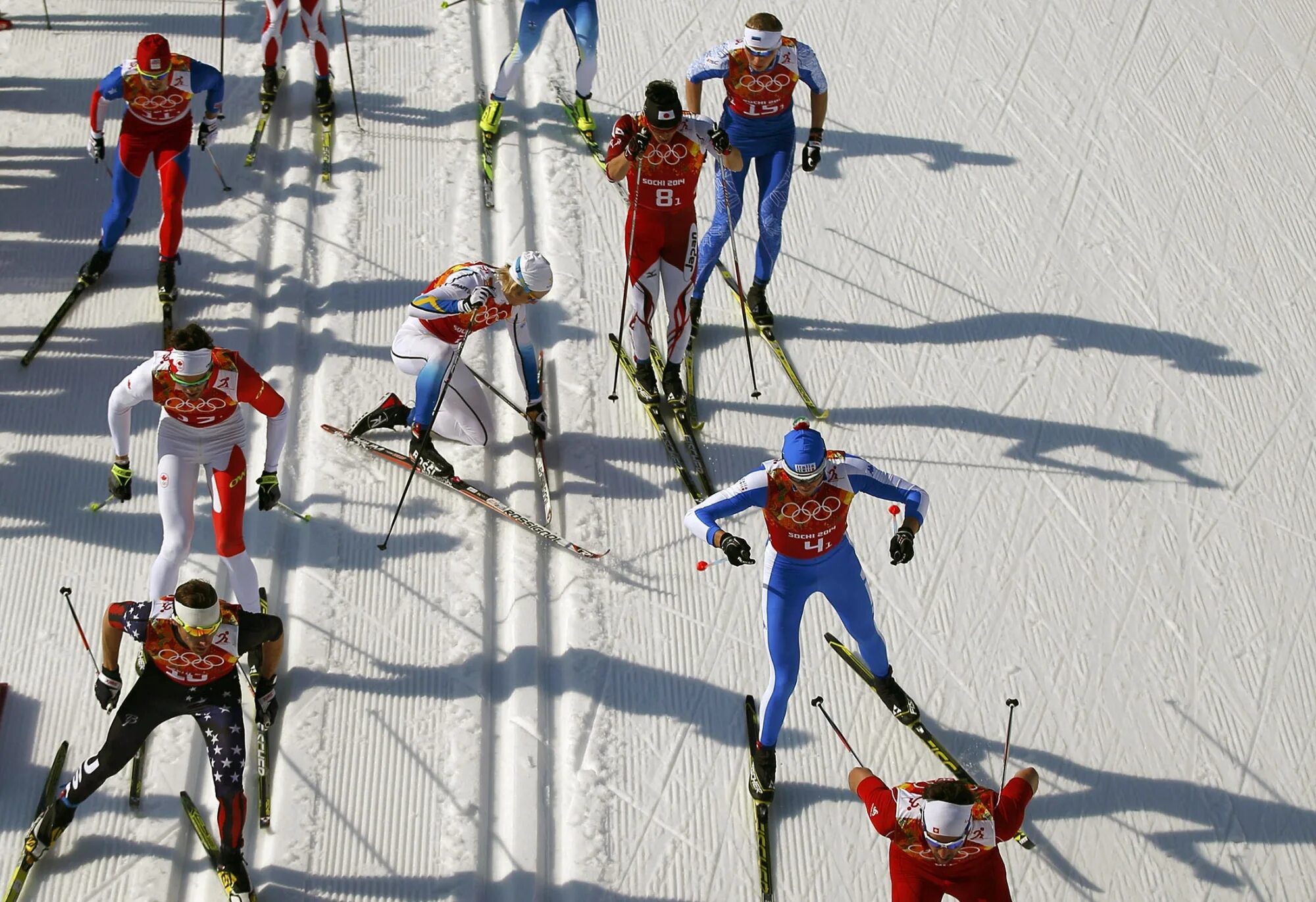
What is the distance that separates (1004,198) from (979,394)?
167 centimetres

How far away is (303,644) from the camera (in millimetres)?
5609

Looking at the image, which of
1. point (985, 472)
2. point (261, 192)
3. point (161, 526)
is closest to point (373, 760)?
point (161, 526)

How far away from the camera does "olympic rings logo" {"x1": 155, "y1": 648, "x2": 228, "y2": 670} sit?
4.61 m

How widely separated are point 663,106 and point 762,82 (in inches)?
31.6

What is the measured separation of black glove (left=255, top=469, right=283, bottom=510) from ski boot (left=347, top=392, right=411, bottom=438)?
34.1 inches

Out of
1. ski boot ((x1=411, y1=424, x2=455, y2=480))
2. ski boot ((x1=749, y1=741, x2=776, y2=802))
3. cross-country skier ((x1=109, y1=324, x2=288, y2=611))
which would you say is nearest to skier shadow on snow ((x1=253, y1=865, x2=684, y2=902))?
ski boot ((x1=749, y1=741, x2=776, y2=802))

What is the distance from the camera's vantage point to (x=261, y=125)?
8031 millimetres

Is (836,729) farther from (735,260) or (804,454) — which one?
(735,260)

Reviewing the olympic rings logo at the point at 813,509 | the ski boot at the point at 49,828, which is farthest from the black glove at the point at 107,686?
the olympic rings logo at the point at 813,509

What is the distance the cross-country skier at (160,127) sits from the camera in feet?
21.5

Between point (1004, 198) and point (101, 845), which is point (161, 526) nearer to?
point (101, 845)

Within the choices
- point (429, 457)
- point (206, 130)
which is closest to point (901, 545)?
point (429, 457)

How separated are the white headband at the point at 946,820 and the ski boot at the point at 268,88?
19.1 feet

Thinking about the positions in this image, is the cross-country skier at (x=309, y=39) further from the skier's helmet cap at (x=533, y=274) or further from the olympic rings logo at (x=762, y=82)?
the skier's helmet cap at (x=533, y=274)
